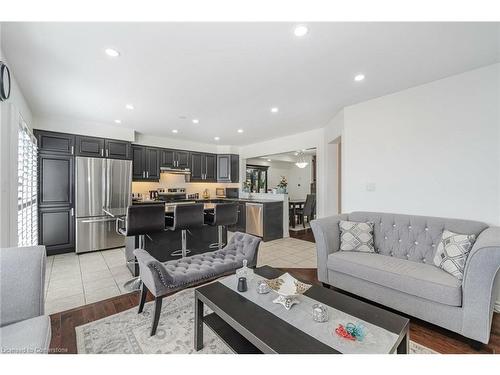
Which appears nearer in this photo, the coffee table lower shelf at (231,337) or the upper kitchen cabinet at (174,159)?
the coffee table lower shelf at (231,337)

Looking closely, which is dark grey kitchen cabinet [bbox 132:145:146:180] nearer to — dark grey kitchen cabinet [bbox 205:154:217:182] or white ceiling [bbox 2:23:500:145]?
white ceiling [bbox 2:23:500:145]

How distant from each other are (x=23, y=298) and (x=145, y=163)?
4482 millimetres

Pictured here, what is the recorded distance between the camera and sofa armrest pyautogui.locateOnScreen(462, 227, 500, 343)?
169 cm

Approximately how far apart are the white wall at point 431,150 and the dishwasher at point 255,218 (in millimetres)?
2181

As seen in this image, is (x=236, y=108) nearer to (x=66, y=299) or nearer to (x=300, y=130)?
(x=300, y=130)

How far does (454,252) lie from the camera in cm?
206

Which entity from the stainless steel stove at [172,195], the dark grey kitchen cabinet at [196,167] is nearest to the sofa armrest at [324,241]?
the stainless steel stove at [172,195]

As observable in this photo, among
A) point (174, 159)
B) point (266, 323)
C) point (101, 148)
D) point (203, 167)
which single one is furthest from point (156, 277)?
point (203, 167)

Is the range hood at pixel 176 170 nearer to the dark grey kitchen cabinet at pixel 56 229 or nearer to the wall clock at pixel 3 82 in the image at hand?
the dark grey kitchen cabinet at pixel 56 229

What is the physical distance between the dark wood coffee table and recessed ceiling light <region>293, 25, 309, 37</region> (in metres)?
2.09

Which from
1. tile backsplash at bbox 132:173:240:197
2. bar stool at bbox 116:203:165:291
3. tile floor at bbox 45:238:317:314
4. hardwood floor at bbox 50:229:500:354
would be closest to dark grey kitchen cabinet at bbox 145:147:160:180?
tile backsplash at bbox 132:173:240:197

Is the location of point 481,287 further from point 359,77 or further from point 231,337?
point 359,77

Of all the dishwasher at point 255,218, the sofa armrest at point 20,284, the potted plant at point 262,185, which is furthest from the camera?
the potted plant at point 262,185

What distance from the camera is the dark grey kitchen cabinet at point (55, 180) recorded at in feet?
13.1
